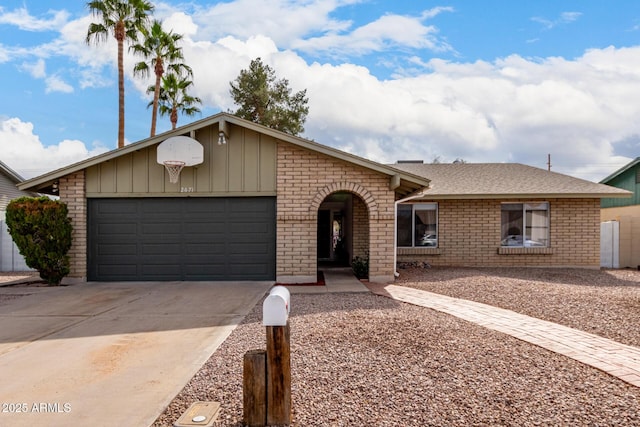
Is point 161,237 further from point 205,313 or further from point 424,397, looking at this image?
point 424,397

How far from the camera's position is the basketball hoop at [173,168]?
10461 mm

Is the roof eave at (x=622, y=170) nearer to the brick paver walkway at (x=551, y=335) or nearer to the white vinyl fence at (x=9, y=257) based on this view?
the brick paver walkway at (x=551, y=335)

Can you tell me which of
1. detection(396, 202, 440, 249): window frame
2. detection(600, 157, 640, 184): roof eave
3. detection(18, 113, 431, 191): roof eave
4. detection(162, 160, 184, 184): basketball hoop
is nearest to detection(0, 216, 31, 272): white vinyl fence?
detection(18, 113, 431, 191): roof eave

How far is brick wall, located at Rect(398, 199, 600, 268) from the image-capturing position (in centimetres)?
1446

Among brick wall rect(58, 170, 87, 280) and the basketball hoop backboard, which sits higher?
the basketball hoop backboard

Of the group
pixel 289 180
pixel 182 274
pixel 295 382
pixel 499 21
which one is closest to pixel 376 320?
pixel 295 382

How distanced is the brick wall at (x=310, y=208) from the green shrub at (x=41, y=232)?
5299 millimetres

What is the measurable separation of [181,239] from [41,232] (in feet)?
10.4

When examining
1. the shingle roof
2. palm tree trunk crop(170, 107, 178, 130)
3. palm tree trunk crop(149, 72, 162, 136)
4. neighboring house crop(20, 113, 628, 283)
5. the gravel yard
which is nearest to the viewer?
the gravel yard

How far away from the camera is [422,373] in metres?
4.36

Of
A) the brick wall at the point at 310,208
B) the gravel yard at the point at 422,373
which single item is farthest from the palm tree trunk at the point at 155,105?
the gravel yard at the point at 422,373

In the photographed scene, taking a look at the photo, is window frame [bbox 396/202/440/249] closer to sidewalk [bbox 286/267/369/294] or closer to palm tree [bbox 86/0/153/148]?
sidewalk [bbox 286/267/369/294]

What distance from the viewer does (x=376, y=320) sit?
6625mm

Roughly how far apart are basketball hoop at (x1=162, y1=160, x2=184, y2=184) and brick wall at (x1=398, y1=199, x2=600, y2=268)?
751 cm
